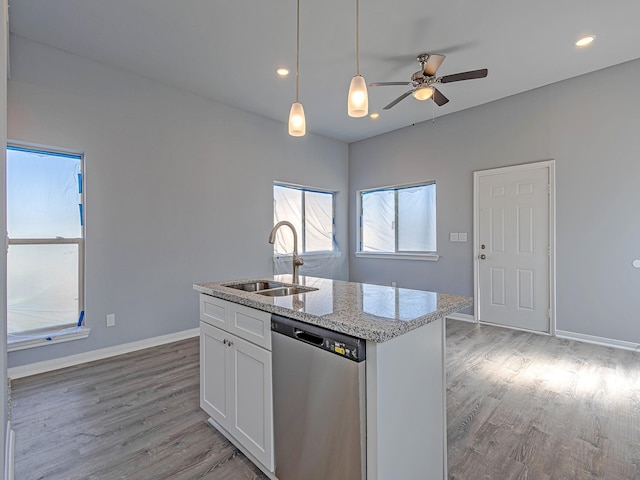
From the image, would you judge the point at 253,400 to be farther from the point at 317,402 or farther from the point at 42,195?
the point at 42,195

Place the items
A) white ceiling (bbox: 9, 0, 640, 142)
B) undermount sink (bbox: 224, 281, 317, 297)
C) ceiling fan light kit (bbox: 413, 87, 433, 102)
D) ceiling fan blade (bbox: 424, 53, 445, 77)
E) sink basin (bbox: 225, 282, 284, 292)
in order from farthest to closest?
ceiling fan light kit (bbox: 413, 87, 433, 102) → ceiling fan blade (bbox: 424, 53, 445, 77) → white ceiling (bbox: 9, 0, 640, 142) → sink basin (bbox: 225, 282, 284, 292) → undermount sink (bbox: 224, 281, 317, 297)

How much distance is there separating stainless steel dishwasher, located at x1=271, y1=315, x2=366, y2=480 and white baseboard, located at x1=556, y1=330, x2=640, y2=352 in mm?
3667

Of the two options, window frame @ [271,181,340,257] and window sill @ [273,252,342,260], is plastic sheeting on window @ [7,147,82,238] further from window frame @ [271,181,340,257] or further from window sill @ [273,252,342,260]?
window sill @ [273,252,342,260]

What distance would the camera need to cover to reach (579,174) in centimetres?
352

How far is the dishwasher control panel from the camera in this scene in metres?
1.11

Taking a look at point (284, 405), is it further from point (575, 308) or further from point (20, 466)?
point (575, 308)

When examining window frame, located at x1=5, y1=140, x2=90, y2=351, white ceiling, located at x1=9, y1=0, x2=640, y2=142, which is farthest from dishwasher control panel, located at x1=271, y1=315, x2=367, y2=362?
window frame, located at x1=5, y1=140, x2=90, y2=351

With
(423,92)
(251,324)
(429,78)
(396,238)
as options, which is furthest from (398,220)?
(251,324)

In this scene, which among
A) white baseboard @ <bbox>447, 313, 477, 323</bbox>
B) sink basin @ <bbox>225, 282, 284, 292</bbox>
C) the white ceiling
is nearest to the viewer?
sink basin @ <bbox>225, 282, 284, 292</bbox>

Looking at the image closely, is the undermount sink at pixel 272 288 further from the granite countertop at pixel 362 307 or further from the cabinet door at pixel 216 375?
the cabinet door at pixel 216 375

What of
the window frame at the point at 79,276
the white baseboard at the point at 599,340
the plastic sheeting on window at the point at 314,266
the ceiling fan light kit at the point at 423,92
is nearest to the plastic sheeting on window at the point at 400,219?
the plastic sheeting on window at the point at 314,266

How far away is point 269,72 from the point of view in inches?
132

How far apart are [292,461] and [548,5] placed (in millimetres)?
3478

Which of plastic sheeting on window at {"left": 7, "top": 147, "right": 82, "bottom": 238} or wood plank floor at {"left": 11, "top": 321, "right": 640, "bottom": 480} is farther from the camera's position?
plastic sheeting on window at {"left": 7, "top": 147, "right": 82, "bottom": 238}
